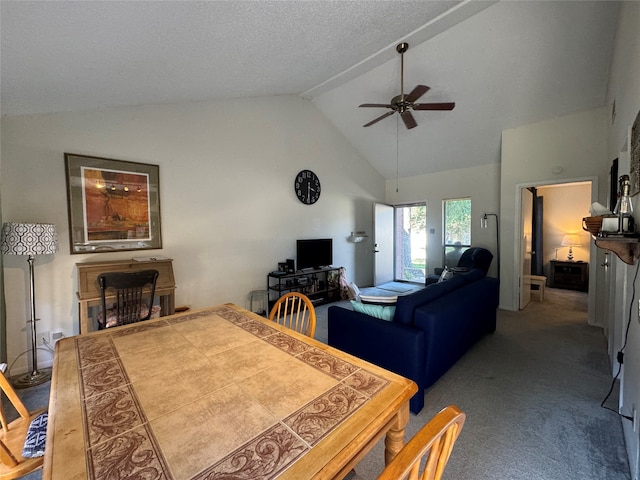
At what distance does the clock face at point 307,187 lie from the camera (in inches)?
186

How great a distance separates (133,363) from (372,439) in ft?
3.46

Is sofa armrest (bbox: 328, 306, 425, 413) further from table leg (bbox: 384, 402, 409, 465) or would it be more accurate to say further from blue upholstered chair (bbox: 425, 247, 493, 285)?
blue upholstered chair (bbox: 425, 247, 493, 285)

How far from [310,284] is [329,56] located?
3.27 m

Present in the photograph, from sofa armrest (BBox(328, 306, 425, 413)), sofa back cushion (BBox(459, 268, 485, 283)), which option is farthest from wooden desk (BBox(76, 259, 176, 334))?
sofa back cushion (BBox(459, 268, 485, 283))

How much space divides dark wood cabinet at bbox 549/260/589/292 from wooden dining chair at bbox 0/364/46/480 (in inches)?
301

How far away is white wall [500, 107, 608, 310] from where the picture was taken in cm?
366

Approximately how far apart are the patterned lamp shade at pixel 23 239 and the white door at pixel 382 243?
5.08 meters

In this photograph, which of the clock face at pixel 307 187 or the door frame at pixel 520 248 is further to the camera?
the clock face at pixel 307 187

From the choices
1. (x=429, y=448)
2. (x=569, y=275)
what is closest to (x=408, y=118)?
(x=429, y=448)

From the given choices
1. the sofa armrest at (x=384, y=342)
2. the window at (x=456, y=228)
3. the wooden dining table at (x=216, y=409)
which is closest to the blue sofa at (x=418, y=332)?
the sofa armrest at (x=384, y=342)

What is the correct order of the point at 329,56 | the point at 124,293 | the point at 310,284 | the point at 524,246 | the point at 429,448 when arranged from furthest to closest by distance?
the point at 310,284
the point at 524,246
the point at 329,56
the point at 124,293
the point at 429,448

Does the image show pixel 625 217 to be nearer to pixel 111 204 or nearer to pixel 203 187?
pixel 203 187

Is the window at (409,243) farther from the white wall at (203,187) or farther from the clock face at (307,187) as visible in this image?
the clock face at (307,187)

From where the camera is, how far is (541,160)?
4.05m
